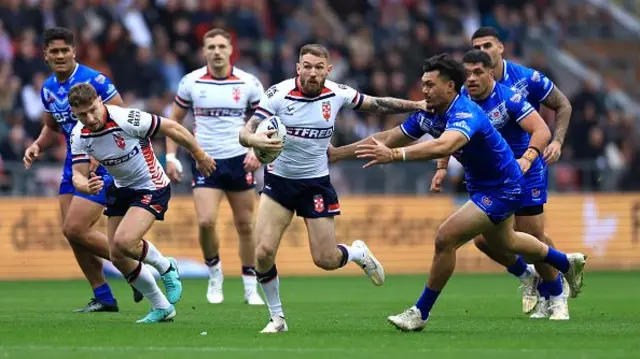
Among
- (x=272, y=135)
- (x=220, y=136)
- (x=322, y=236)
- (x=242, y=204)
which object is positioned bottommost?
(x=242, y=204)

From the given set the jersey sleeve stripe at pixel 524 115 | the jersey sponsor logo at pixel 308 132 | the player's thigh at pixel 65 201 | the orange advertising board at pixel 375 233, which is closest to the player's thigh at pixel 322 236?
the jersey sponsor logo at pixel 308 132

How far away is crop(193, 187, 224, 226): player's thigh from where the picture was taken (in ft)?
50.4

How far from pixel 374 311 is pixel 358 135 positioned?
10.7 m

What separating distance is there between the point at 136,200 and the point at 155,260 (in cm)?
61

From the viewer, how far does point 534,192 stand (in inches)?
527

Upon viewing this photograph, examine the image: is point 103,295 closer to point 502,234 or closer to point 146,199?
point 146,199

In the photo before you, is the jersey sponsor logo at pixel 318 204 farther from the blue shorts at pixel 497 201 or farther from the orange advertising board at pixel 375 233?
the orange advertising board at pixel 375 233

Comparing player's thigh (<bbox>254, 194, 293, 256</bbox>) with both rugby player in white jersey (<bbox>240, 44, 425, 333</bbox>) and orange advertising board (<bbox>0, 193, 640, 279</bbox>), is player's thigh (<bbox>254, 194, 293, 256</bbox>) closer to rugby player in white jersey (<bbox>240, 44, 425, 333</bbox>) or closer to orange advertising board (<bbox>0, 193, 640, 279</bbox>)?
rugby player in white jersey (<bbox>240, 44, 425, 333</bbox>)

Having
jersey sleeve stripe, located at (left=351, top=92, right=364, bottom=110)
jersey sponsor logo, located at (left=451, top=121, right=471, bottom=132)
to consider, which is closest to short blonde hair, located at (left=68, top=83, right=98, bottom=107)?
jersey sleeve stripe, located at (left=351, top=92, right=364, bottom=110)

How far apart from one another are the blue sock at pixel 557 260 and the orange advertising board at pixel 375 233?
10.2 m

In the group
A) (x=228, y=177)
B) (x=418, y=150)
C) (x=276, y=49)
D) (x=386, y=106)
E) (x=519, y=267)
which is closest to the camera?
(x=418, y=150)

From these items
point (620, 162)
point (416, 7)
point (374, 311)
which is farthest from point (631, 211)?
point (374, 311)

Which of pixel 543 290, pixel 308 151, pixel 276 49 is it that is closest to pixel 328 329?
pixel 308 151

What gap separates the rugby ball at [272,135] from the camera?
1101 cm
